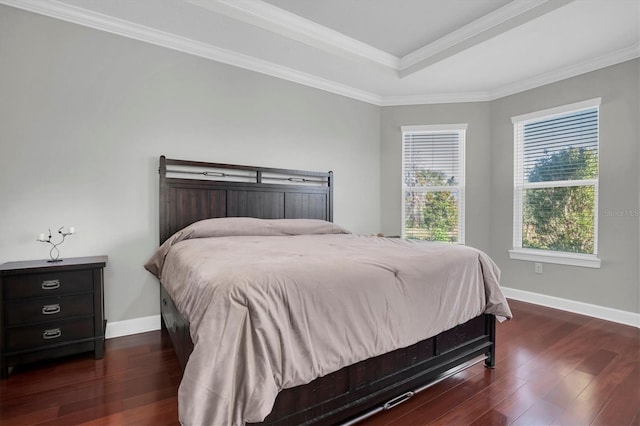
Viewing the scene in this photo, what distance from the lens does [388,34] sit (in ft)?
10.3

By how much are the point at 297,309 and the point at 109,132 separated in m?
2.41

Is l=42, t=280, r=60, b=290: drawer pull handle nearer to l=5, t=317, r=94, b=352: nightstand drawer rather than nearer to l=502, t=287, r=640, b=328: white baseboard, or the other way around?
l=5, t=317, r=94, b=352: nightstand drawer

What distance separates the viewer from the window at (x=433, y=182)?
4246mm

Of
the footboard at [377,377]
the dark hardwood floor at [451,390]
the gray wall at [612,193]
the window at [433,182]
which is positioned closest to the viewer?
the footboard at [377,377]

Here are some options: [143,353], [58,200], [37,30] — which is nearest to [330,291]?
[143,353]

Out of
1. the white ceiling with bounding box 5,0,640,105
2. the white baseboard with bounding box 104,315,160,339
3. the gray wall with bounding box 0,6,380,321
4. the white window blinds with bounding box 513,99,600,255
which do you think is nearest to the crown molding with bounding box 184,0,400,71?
the white ceiling with bounding box 5,0,640,105

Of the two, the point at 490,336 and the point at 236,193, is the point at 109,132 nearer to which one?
the point at 236,193

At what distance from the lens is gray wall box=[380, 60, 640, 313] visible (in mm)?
3002

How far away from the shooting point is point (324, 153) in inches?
155

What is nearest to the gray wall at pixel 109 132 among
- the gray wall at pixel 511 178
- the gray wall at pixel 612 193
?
the gray wall at pixel 511 178

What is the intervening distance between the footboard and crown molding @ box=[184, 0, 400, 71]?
244 centimetres

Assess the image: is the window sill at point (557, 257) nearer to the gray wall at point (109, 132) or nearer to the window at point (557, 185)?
the window at point (557, 185)

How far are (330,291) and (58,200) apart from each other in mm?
2391

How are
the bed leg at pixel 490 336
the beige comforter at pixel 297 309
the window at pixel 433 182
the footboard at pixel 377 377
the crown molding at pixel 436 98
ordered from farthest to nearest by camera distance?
the window at pixel 433 182, the crown molding at pixel 436 98, the bed leg at pixel 490 336, the footboard at pixel 377 377, the beige comforter at pixel 297 309
